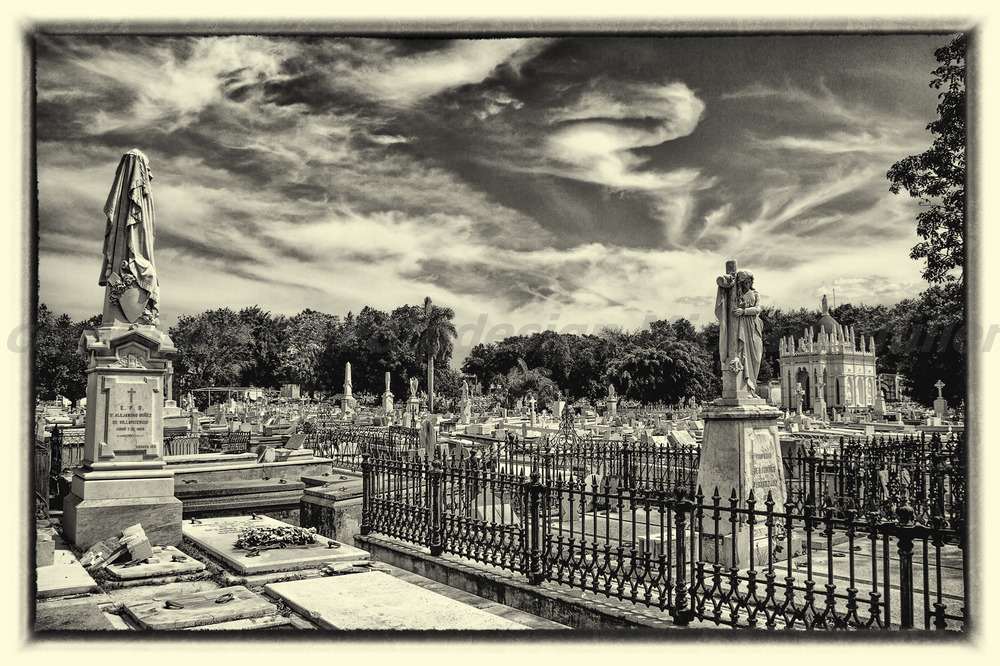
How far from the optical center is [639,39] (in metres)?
5.25

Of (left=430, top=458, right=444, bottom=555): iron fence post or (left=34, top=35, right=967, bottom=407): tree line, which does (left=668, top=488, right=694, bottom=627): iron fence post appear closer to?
(left=430, top=458, right=444, bottom=555): iron fence post

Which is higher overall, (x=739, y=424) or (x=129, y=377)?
(x=129, y=377)

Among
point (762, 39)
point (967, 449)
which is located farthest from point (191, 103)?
point (967, 449)

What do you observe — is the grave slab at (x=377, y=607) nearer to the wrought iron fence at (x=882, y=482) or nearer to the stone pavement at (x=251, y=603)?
the stone pavement at (x=251, y=603)

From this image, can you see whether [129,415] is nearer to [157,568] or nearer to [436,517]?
A: [157,568]

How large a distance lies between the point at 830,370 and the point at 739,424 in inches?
1882

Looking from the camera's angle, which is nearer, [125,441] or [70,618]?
[70,618]

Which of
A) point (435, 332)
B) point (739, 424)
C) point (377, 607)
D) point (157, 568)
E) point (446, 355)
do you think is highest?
point (435, 332)

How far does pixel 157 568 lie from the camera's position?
645 cm

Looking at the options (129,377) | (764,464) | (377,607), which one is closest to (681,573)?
(377,607)

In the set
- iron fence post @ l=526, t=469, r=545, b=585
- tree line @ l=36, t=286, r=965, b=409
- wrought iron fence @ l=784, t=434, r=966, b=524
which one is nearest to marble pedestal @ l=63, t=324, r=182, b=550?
iron fence post @ l=526, t=469, r=545, b=585

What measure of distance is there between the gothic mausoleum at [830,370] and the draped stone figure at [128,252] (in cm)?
4701

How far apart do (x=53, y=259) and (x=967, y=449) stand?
25.1 feet

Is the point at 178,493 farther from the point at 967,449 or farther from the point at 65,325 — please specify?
the point at 967,449
